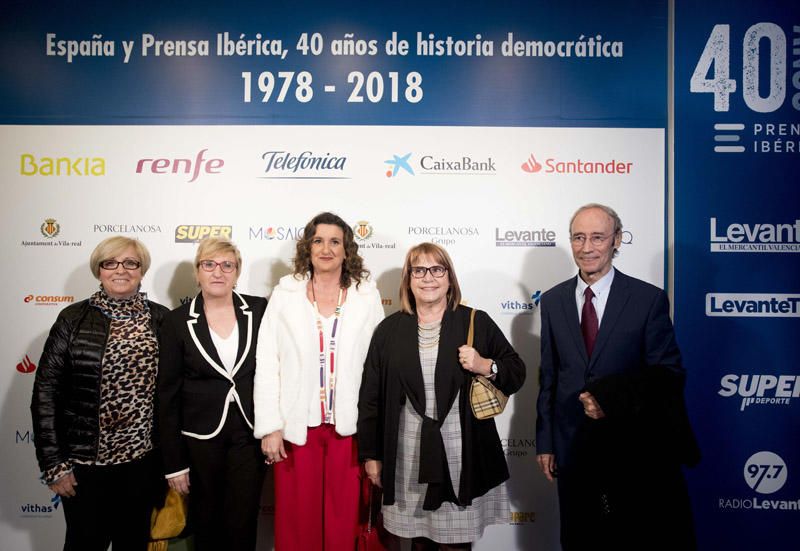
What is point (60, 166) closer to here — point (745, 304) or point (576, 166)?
point (576, 166)

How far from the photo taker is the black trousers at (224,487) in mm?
2305

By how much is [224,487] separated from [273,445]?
1.08 ft

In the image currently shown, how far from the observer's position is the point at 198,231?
123 inches

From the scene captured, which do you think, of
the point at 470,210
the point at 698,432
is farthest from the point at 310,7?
the point at 698,432

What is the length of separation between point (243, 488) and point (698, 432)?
9.01ft

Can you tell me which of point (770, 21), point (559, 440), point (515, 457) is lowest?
point (515, 457)

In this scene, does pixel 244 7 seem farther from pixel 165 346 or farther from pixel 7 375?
pixel 7 375

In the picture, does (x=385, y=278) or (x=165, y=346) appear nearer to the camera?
(x=165, y=346)

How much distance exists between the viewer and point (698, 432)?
3.09 m

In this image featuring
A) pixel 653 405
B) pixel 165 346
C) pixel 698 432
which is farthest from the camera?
pixel 698 432

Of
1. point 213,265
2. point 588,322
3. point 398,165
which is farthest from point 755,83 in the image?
point 213,265

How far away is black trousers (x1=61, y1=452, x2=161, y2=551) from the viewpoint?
7.51ft

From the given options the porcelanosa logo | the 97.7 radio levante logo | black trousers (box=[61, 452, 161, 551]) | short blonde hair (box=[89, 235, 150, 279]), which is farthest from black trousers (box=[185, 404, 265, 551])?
the 97.7 radio levante logo

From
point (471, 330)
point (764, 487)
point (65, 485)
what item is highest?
point (471, 330)
